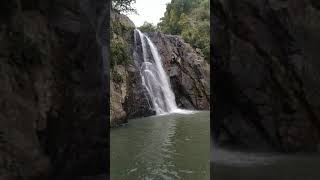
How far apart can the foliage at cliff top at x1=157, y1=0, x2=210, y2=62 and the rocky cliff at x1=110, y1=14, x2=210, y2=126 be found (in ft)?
4.78

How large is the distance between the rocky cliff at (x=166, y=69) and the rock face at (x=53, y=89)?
7991 millimetres

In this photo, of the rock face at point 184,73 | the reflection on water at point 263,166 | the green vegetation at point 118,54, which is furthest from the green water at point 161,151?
the rock face at point 184,73

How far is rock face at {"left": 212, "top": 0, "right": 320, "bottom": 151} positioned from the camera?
867cm

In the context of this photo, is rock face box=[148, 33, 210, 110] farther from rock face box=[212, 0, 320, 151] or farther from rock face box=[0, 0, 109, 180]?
rock face box=[0, 0, 109, 180]

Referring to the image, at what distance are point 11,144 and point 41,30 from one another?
80.9 inches

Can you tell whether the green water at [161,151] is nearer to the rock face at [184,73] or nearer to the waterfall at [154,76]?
the waterfall at [154,76]

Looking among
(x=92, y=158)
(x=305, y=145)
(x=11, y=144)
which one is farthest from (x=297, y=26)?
(x=11, y=144)

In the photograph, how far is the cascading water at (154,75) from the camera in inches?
826

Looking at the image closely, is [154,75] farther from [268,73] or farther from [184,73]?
[268,73]

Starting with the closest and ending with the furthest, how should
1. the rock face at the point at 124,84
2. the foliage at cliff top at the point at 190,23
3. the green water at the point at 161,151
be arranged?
the green water at the point at 161,151
the rock face at the point at 124,84
the foliage at cliff top at the point at 190,23

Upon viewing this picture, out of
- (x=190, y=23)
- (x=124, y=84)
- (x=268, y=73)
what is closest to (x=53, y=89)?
(x=268, y=73)

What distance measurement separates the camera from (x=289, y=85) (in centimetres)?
891

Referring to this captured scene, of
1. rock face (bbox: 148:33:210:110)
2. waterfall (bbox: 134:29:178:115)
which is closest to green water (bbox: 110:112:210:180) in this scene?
waterfall (bbox: 134:29:178:115)

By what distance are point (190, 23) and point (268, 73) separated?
2743cm
